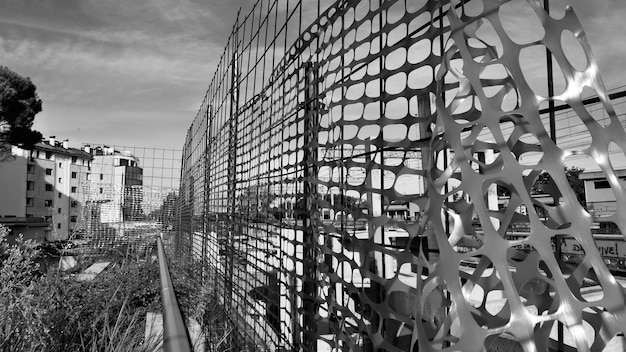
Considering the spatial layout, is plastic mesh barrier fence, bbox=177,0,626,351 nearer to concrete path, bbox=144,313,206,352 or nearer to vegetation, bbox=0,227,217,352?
concrete path, bbox=144,313,206,352

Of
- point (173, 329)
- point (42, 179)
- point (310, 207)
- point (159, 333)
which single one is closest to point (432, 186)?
point (173, 329)

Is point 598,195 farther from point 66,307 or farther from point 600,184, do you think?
point 66,307

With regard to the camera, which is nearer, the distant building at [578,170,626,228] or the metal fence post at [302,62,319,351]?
the distant building at [578,170,626,228]

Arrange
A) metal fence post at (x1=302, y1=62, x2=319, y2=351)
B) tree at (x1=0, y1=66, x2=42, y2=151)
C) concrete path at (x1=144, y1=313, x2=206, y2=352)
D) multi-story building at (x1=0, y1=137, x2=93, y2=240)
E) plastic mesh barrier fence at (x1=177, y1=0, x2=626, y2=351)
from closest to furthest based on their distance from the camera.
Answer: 1. plastic mesh barrier fence at (x1=177, y1=0, x2=626, y2=351)
2. metal fence post at (x1=302, y1=62, x2=319, y2=351)
3. concrete path at (x1=144, y1=313, x2=206, y2=352)
4. tree at (x1=0, y1=66, x2=42, y2=151)
5. multi-story building at (x1=0, y1=137, x2=93, y2=240)

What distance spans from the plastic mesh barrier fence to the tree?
29.1 m

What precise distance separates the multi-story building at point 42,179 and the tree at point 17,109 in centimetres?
1371

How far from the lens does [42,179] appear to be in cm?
4675

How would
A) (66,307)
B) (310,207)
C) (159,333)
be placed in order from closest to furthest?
(310,207) → (159,333) → (66,307)

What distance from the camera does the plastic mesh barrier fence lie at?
75 cm

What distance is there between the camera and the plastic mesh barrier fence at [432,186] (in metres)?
0.75

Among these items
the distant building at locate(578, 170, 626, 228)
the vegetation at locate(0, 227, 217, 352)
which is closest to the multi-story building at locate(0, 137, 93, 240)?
the vegetation at locate(0, 227, 217, 352)

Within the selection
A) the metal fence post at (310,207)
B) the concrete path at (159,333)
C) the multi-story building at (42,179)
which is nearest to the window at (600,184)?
the metal fence post at (310,207)

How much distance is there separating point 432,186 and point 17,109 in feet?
→ 102

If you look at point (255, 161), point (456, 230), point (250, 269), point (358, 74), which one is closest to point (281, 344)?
point (250, 269)
